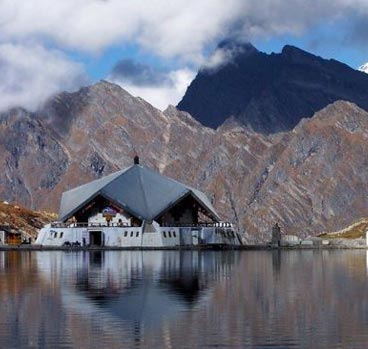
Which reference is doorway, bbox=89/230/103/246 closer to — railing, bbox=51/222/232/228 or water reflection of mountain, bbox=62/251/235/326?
railing, bbox=51/222/232/228

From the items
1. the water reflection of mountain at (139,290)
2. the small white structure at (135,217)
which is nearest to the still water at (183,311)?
the water reflection of mountain at (139,290)

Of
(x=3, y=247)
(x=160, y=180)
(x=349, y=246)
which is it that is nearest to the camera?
(x=3, y=247)

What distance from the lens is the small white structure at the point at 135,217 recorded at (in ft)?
394

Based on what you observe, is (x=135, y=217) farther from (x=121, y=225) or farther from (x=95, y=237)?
(x=95, y=237)

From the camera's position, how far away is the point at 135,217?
128125mm

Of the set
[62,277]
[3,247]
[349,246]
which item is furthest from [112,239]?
[62,277]

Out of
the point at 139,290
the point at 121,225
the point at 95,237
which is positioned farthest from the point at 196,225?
the point at 139,290

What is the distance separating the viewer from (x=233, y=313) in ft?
109

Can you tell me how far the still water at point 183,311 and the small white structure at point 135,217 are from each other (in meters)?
66.2

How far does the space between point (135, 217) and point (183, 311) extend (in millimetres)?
94153

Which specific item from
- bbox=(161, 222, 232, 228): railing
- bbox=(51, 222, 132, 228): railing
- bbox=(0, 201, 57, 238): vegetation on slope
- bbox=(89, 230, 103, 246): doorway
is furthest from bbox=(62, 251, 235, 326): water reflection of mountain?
bbox=(0, 201, 57, 238): vegetation on slope

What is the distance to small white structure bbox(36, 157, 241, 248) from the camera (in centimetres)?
12006

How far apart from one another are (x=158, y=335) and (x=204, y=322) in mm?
3011

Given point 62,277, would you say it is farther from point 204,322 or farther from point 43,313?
point 204,322
